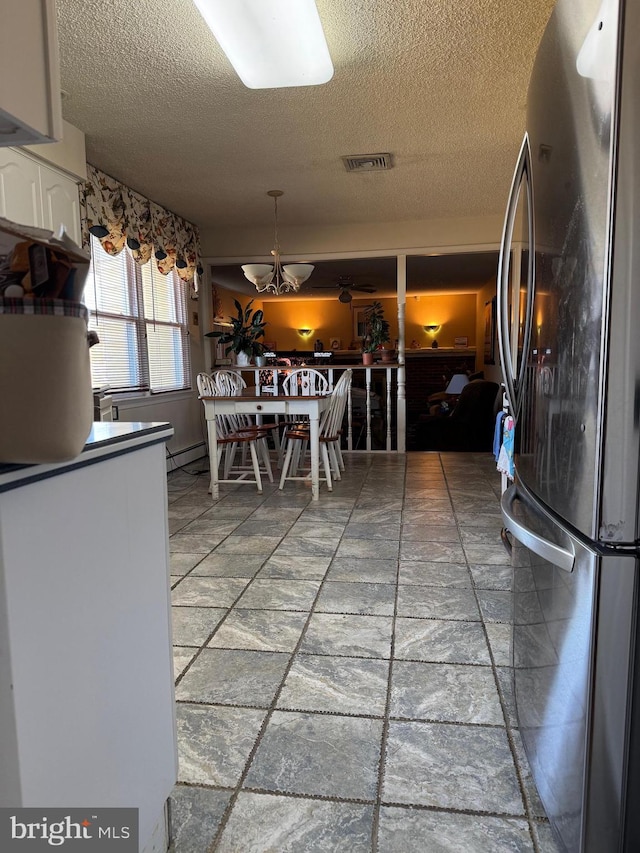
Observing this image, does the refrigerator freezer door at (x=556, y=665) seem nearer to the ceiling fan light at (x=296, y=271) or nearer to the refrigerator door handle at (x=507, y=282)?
the refrigerator door handle at (x=507, y=282)

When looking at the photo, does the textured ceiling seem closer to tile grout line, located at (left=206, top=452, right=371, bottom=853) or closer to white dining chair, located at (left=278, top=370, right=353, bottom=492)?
white dining chair, located at (left=278, top=370, right=353, bottom=492)

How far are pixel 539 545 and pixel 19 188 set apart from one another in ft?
10.1

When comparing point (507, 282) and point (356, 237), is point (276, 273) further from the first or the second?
point (507, 282)

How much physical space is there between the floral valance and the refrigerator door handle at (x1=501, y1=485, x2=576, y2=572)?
11.8 ft

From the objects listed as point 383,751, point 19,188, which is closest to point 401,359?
point 19,188

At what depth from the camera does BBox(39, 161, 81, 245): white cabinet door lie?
309 cm

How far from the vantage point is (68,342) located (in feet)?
2.28

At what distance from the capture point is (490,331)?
877 cm

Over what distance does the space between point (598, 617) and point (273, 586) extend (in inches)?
69.2

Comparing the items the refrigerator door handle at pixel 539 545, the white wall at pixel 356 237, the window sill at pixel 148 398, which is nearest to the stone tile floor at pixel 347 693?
the refrigerator door handle at pixel 539 545

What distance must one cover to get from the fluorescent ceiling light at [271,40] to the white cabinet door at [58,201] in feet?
4.25

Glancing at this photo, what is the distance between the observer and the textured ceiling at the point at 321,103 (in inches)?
94.1

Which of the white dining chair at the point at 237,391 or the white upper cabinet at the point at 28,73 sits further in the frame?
the white dining chair at the point at 237,391

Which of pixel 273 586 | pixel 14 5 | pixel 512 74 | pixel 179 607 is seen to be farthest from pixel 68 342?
pixel 512 74
